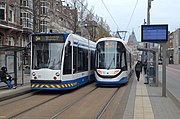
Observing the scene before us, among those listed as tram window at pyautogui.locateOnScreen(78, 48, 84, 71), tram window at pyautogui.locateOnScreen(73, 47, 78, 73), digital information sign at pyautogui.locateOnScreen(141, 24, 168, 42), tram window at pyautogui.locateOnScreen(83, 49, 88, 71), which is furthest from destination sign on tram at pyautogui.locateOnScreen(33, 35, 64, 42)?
tram window at pyautogui.locateOnScreen(83, 49, 88, 71)

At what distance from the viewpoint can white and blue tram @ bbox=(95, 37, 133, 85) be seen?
22438 mm

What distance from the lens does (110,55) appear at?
75.3 feet

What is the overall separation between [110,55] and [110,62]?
52cm

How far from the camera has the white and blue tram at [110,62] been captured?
2244 cm

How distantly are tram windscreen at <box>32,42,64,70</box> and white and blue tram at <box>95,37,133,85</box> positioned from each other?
17.6 ft

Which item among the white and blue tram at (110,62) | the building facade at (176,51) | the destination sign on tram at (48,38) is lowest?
the white and blue tram at (110,62)

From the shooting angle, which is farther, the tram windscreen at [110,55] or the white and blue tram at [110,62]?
the tram windscreen at [110,55]

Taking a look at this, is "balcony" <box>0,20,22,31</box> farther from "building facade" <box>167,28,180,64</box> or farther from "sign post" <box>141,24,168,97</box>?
"building facade" <box>167,28,180,64</box>

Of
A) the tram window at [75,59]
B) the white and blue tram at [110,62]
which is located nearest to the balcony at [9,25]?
the white and blue tram at [110,62]

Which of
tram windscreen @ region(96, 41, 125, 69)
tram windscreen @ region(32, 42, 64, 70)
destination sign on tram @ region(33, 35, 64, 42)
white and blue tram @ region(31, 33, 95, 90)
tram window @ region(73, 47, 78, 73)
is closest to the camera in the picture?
white and blue tram @ region(31, 33, 95, 90)

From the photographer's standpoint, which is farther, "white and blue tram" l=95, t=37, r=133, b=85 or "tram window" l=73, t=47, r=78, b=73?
"white and blue tram" l=95, t=37, r=133, b=85

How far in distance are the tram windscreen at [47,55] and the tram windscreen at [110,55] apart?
5.43 meters

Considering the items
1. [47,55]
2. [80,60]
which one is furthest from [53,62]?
[80,60]

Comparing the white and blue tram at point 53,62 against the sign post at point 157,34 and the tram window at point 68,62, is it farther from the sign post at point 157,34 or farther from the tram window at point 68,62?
the sign post at point 157,34
